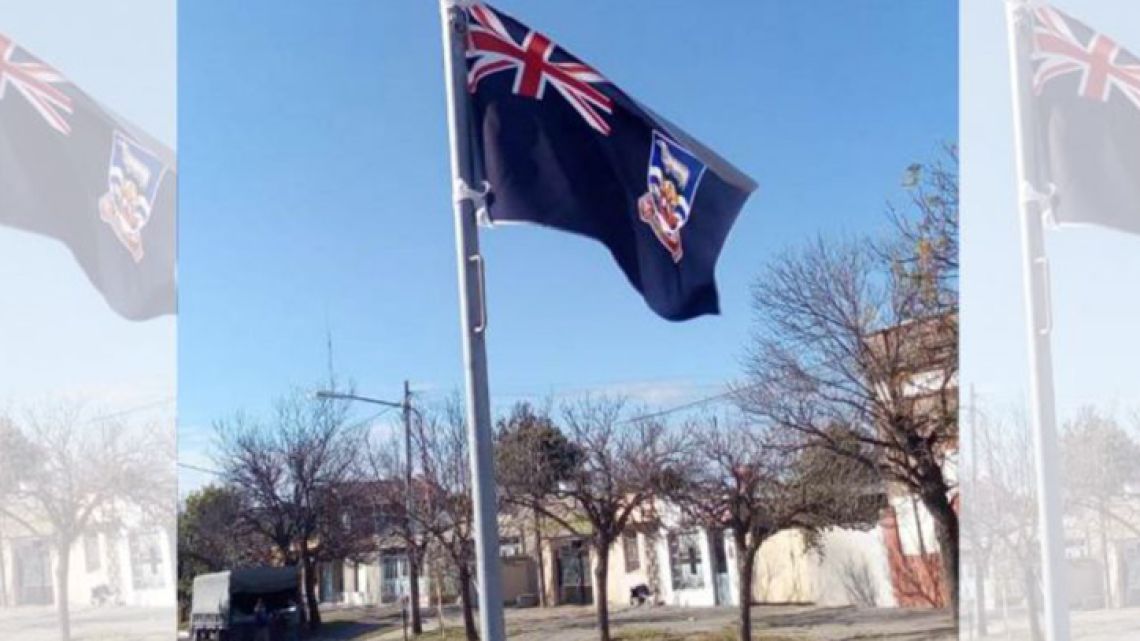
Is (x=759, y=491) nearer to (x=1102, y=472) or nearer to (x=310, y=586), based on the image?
(x=310, y=586)

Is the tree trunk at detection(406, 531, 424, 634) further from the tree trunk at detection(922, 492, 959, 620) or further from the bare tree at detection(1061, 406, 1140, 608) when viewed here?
the bare tree at detection(1061, 406, 1140, 608)

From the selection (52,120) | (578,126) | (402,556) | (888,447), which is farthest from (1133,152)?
(402,556)

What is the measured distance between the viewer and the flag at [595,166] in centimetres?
285

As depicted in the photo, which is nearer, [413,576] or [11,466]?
[11,466]

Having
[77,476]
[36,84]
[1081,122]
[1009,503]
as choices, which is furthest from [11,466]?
[1009,503]

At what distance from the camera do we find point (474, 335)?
263cm

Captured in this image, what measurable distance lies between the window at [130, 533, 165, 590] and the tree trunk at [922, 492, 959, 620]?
19.2 feet

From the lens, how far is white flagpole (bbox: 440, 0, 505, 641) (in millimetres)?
2576

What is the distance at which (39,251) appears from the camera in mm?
3184

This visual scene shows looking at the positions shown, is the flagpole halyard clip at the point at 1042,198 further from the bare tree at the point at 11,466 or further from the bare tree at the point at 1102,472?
the bare tree at the point at 11,466

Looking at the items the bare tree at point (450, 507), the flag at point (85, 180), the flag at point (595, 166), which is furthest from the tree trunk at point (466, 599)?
the flag at point (595, 166)

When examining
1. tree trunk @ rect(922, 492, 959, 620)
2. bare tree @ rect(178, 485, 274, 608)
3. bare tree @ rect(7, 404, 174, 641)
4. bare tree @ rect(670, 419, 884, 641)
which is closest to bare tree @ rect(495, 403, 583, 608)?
bare tree @ rect(670, 419, 884, 641)

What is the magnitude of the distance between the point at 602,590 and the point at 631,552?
43cm

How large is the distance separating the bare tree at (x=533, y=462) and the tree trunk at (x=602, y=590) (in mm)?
510
